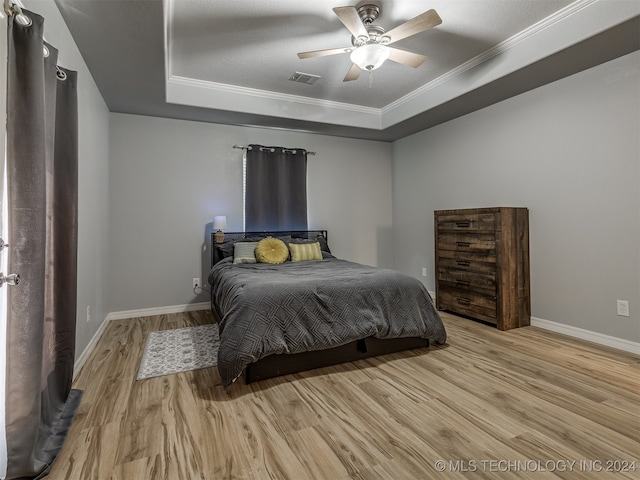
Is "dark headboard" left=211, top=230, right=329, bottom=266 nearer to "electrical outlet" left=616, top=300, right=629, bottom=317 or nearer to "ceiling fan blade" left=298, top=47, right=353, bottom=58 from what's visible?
"ceiling fan blade" left=298, top=47, right=353, bottom=58

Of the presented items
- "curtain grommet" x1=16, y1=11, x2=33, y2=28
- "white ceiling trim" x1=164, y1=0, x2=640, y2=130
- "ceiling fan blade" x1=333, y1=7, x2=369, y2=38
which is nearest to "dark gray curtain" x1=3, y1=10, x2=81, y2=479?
"curtain grommet" x1=16, y1=11, x2=33, y2=28

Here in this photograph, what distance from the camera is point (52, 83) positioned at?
5.37 ft

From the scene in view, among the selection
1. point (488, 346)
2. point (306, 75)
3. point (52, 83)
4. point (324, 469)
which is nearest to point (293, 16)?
point (306, 75)

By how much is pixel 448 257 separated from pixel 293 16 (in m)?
2.84

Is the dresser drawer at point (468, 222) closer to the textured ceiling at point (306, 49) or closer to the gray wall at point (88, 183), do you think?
the textured ceiling at point (306, 49)

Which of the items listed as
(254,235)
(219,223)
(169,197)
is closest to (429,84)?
(254,235)

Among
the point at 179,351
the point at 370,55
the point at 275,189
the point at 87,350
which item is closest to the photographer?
the point at 370,55

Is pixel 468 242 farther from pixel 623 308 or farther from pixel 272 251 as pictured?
pixel 272 251

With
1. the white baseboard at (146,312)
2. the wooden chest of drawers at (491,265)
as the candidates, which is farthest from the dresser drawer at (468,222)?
the white baseboard at (146,312)

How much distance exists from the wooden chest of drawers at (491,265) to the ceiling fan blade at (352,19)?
2.04 m

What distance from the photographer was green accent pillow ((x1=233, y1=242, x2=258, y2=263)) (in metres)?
3.67

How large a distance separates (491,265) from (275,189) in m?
2.73

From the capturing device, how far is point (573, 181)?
2988 millimetres

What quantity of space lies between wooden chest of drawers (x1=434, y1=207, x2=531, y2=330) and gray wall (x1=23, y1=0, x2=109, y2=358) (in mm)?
3521
